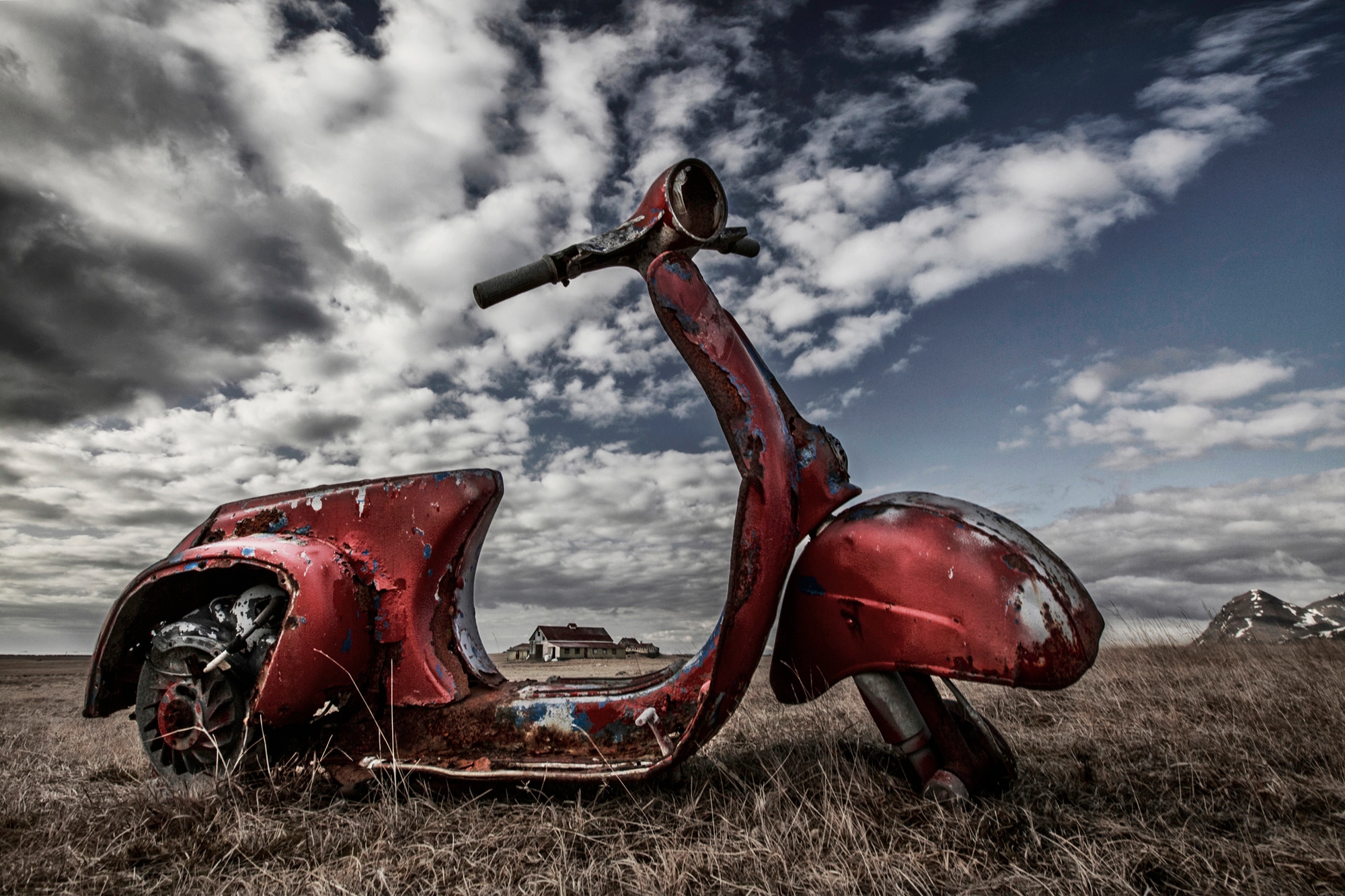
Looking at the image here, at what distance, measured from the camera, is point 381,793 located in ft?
7.06

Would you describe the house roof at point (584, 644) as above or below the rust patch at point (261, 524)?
below

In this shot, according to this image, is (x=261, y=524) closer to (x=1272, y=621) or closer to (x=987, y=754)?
(x=987, y=754)

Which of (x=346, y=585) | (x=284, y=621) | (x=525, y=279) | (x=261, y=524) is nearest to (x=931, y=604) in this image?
(x=525, y=279)

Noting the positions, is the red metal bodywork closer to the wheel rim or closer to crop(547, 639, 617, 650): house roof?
the wheel rim

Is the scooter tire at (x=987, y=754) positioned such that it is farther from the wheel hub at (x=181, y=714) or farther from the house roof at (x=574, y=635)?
the house roof at (x=574, y=635)

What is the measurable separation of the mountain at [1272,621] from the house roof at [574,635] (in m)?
12.8

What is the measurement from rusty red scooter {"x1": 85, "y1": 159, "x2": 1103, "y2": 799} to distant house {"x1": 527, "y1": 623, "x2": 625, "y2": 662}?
1498cm

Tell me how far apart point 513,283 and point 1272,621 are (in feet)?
56.9

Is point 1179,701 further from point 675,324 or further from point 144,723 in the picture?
point 144,723

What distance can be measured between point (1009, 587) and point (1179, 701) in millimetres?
3154

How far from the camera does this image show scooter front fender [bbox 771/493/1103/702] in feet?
5.33

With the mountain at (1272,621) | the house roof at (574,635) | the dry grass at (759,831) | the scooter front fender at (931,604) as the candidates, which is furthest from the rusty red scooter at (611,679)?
the house roof at (574,635)

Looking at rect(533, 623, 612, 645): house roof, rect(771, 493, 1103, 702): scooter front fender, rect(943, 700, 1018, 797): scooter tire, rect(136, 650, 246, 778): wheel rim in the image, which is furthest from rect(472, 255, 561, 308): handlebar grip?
rect(533, 623, 612, 645): house roof

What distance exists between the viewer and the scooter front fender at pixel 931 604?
1624 millimetres
